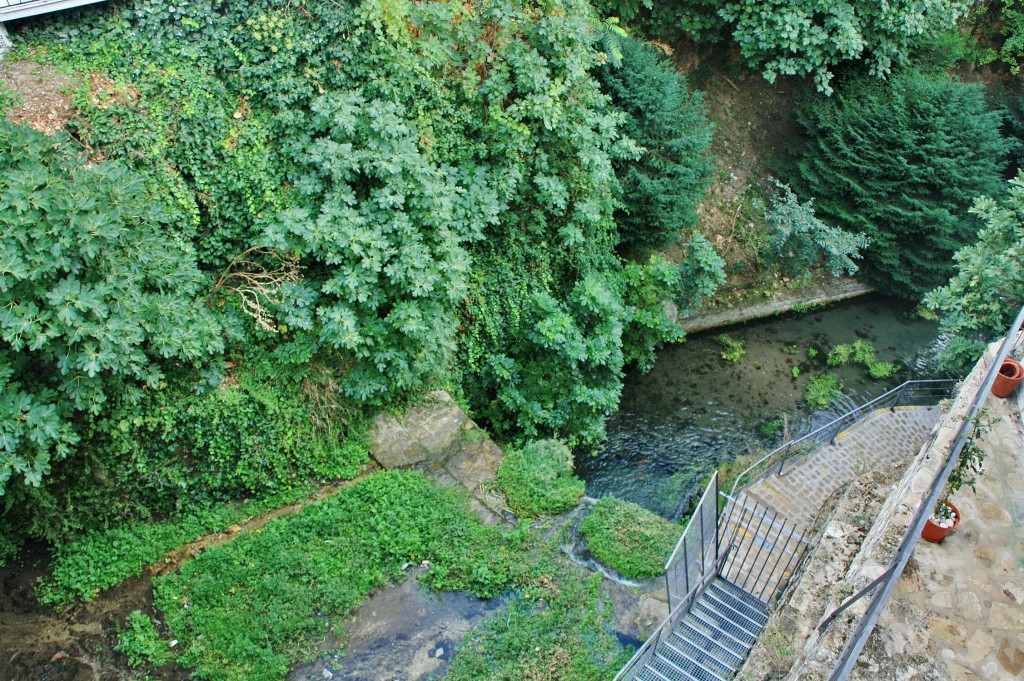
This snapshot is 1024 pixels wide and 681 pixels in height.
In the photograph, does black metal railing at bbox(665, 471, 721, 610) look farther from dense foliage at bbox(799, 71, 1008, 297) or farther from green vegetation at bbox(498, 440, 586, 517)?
dense foliage at bbox(799, 71, 1008, 297)

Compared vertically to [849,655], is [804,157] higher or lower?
higher

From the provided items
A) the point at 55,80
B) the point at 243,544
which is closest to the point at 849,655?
the point at 243,544

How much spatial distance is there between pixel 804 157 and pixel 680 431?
25.9ft

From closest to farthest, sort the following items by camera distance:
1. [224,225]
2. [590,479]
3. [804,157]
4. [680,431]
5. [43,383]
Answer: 1. [43,383]
2. [224,225]
3. [590,479]
4. [680,431]
5. [804,157]

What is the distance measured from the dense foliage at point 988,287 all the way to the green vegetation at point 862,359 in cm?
249

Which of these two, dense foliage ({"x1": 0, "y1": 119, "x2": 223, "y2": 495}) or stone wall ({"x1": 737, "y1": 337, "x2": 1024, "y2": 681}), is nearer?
stone wall ({"x1": 737, "y1": 337, "x2": 1024, "y2": 681})

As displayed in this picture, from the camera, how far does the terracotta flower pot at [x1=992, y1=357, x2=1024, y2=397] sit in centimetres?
767

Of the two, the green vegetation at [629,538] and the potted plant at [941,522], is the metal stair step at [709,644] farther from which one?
the potted plant at [941,522]

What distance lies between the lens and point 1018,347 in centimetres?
Result: 850

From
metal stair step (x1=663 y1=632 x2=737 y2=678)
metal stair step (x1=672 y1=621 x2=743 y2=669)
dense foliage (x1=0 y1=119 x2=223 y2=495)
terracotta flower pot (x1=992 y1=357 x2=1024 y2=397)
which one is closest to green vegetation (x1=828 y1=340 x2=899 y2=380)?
terracotta flower pot (x1=992 y1=357 x2=1024 y2=397)

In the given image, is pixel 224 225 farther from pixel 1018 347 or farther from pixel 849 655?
pixel 1018 347

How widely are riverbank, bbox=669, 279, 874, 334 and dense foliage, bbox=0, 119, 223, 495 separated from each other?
1014 centimetres

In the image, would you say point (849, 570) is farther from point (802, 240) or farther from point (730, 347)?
point (802, 240)

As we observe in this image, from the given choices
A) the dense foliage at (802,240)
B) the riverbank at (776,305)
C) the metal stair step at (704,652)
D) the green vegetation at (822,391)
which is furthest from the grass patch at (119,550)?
the dense foliage at (802,240)
